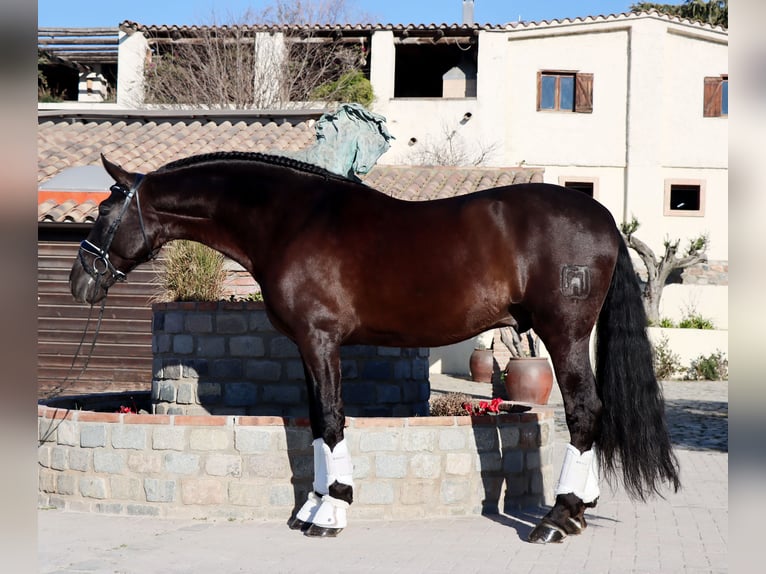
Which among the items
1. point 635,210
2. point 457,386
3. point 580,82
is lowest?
point 457,386

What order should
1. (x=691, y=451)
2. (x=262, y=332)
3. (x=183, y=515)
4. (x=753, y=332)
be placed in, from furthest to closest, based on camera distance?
1. (x=691, y=451)
2. (x=262, y=332)
3. (x=183, y=515)
4. (x=753, y=332)

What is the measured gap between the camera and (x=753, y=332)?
129cm

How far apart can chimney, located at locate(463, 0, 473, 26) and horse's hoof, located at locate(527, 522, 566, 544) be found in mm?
23341

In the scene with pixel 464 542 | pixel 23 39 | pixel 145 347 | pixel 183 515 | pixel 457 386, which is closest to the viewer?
pixel 23 39

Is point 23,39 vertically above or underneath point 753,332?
above

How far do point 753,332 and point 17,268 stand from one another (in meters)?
1.23

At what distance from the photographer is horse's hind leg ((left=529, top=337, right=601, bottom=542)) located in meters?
5.18

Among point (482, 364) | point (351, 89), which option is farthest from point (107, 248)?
point (351, 89)

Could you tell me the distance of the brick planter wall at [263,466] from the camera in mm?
5949

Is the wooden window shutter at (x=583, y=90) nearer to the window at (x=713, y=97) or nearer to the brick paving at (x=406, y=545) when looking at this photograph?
the window at (x=713, y=97)

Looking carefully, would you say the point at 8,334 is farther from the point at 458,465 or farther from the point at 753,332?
the point at 458,465

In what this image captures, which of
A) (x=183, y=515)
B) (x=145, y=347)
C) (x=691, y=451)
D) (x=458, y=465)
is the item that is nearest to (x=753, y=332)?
(x=458, y=465)

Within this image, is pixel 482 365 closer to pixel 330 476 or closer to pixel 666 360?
pixel 666 360

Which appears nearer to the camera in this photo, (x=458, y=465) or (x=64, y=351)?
(x=458, y=465)
